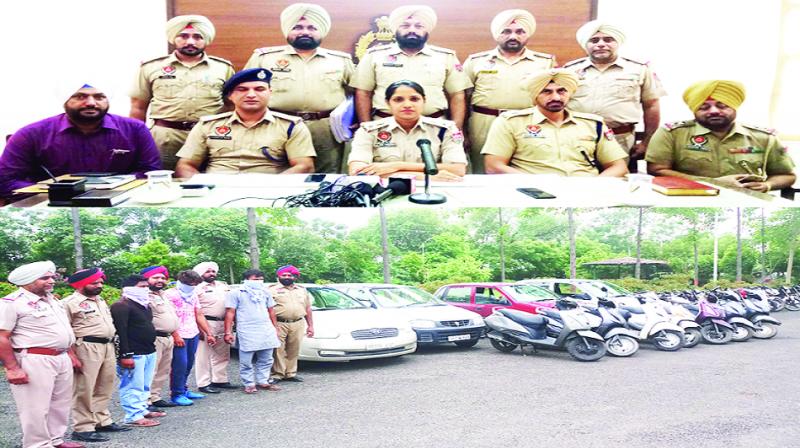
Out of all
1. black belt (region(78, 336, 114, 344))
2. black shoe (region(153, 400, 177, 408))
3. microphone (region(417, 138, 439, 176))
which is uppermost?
microphone (region(417, 138, 439, 176))

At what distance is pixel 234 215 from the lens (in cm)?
215

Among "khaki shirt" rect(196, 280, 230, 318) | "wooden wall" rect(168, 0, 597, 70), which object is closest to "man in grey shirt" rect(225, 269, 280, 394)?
"khaki shirt" rect(196, 280, 230, 318)

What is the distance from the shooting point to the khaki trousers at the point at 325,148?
173 inches

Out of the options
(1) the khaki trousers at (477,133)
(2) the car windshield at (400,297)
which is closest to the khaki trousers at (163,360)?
(2) the car windshield at (400,297)

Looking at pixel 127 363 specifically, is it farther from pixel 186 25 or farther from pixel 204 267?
pixel 186 25

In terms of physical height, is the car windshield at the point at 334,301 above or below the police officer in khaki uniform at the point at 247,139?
below

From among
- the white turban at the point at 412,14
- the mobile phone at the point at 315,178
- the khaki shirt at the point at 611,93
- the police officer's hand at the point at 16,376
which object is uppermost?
the white turban at the point at 412,14

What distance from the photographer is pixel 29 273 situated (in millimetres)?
2020

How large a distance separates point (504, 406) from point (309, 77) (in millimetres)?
2909

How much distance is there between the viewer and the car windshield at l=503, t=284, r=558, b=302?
213cm

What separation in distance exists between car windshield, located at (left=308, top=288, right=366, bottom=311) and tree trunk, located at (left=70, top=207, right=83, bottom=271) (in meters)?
0.72

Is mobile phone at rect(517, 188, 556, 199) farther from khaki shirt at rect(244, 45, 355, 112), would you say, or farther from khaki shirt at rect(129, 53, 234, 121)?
khaki shirt at rect(129, 53, 234, 121)

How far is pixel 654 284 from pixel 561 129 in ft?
5.63

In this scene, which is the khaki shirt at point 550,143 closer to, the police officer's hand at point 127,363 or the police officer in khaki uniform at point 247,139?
the police officer in khaki uniform at point 247,139
